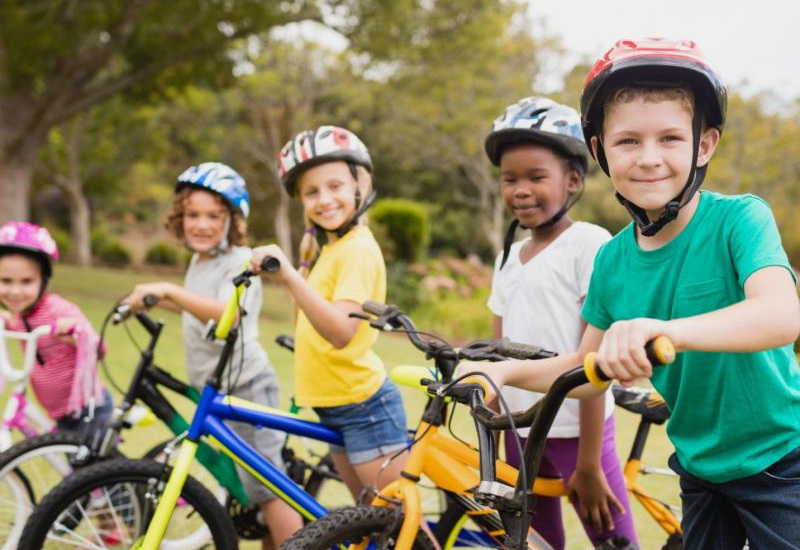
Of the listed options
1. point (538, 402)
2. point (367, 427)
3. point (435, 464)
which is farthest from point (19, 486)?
point (538, 402)

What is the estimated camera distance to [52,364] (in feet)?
11.2

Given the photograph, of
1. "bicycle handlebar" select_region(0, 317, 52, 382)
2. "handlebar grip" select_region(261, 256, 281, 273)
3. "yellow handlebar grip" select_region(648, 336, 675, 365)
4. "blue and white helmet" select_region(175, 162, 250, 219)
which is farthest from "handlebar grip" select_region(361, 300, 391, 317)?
"bicycle handlebar" select_region(0, 317, 52, 382)

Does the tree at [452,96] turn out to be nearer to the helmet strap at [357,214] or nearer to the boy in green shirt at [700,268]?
the helmet strap at [357,214]

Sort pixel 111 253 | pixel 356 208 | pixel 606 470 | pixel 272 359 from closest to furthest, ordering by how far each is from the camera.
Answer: pixel 606 470, pixel 356 208, pixel 272 359, pixel 111 253

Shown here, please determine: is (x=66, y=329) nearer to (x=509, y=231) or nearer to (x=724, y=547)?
(x=509, y=231)

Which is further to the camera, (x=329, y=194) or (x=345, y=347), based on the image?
(x=329, y=194)

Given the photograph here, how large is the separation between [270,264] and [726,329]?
1.42 meters

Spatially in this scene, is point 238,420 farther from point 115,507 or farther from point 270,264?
point 115,507

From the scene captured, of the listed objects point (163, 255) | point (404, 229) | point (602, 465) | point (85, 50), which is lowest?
point (602, 465)

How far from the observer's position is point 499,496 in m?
1.65

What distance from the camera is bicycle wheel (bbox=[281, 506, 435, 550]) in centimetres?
188

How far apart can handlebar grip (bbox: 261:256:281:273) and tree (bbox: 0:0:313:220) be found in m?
10.7

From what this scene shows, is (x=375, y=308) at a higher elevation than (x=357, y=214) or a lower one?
lower

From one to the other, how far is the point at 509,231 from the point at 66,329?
6.43 feet
